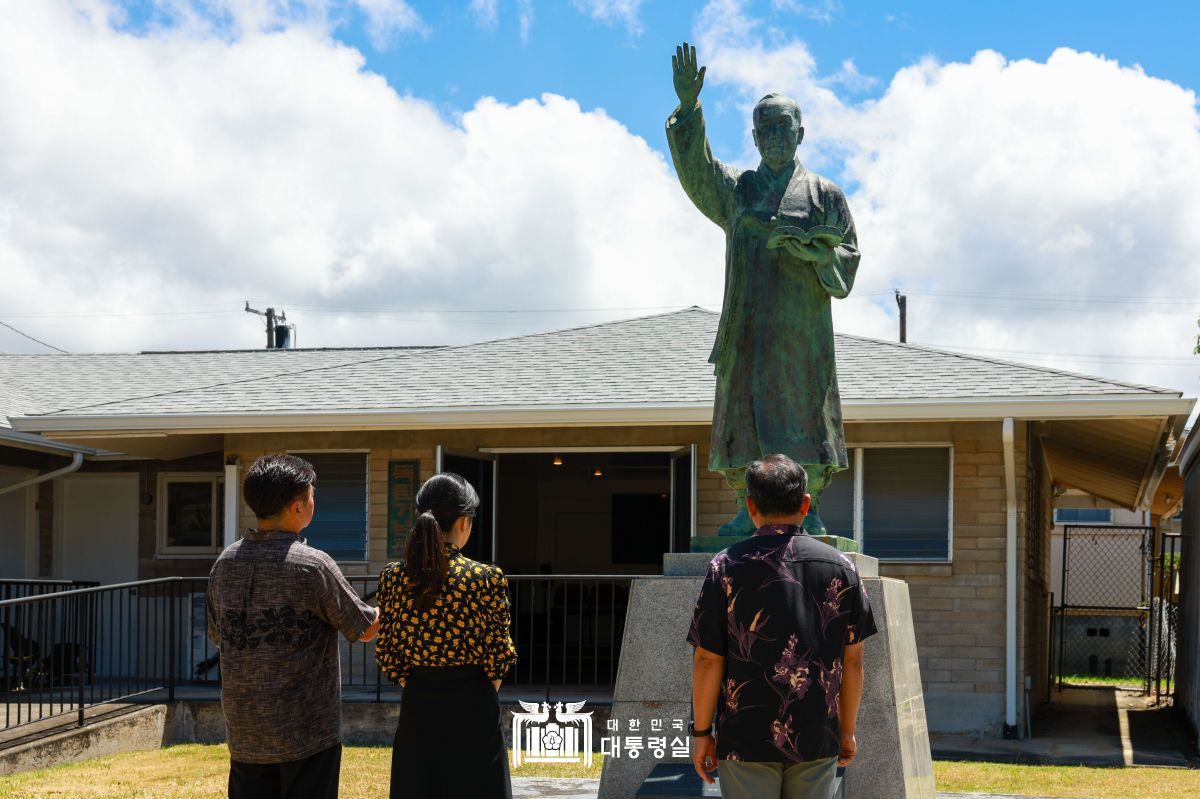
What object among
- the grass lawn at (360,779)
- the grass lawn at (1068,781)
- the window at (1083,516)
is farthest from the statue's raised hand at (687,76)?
the window at (1083,516)

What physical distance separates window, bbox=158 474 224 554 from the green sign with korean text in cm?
294

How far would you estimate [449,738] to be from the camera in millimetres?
4172

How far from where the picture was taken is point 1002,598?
1194cm

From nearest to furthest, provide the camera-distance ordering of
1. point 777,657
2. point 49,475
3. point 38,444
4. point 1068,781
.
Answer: point 777,657
point 1068,781
point 38,444
point 49,475

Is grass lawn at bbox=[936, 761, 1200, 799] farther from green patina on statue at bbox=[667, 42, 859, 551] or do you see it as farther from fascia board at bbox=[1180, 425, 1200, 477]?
fascia board at bbox=[1180, 425, 1200, 477]

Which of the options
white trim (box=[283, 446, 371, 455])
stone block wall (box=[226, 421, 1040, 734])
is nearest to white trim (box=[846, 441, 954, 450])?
stone block wall (box=[226, 421, 1040, 734])

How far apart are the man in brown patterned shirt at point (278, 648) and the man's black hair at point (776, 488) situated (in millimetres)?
1243

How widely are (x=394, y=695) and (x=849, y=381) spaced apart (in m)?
4.76

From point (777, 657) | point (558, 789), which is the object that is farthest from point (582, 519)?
point (777, 657)

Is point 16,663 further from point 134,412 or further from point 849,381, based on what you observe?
point 849,381

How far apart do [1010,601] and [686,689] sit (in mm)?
6928

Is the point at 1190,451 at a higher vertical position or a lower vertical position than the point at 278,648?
higher

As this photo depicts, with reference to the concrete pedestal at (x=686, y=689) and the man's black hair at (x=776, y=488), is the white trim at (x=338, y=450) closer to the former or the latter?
the concrete pedestal at (x=686, y=689)

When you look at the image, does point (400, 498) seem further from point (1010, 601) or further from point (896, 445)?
point (1010, 601)
